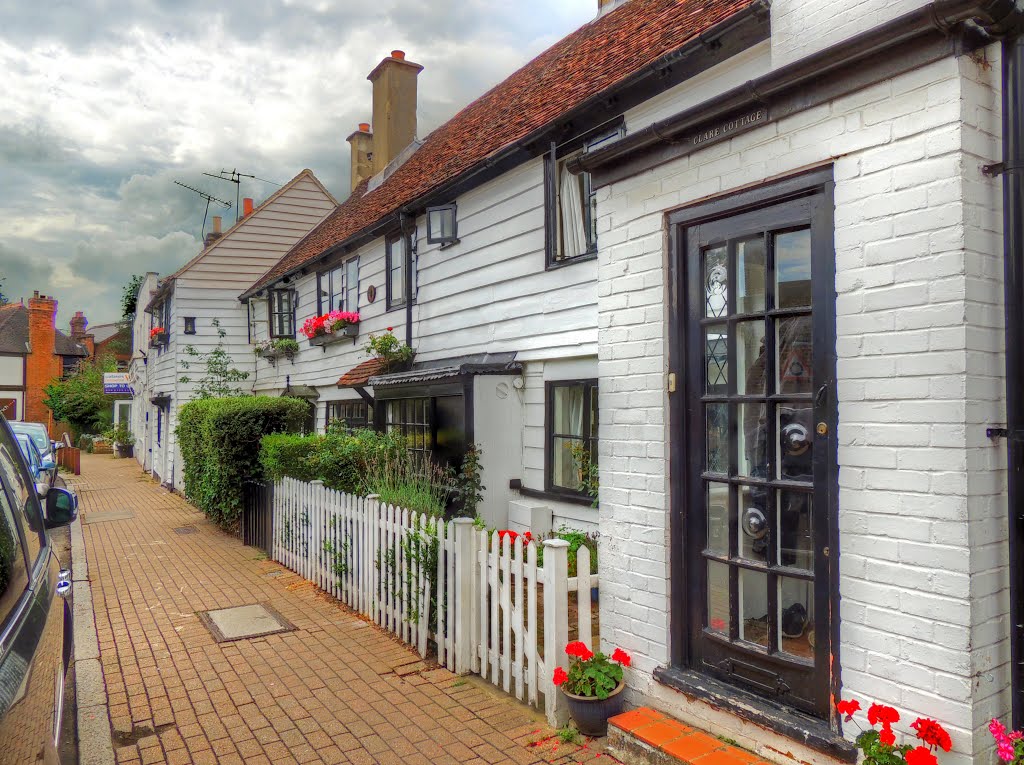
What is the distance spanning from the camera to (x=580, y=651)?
13.9 ft

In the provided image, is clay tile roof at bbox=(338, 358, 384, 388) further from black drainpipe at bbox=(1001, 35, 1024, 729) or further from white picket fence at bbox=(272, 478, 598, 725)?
black drainpipe at bbox=(1001, 35, 1024, 729)

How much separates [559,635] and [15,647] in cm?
292

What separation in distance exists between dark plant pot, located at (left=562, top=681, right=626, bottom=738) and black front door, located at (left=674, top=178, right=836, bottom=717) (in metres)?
0.56

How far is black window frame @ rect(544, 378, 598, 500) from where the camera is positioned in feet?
24.1

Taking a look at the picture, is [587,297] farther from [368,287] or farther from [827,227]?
[368,287]

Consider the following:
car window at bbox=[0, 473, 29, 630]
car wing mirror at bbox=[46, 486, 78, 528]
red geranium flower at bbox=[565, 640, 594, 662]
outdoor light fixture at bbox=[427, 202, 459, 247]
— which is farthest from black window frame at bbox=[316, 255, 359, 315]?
car window at bbox=[0, 473, 29, 630]

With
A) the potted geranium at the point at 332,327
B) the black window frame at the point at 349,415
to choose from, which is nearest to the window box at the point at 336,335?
the potted geranium at the point at 332,327

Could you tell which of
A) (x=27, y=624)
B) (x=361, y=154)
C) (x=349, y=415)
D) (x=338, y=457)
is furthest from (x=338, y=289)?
(x=27, y=624)

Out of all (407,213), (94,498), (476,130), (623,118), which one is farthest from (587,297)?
(94,498)

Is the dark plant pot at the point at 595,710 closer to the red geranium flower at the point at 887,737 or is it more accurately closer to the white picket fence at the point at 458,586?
the white picket fence at the point at 458,586

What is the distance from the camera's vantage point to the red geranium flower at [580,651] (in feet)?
13.9

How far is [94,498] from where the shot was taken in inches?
679

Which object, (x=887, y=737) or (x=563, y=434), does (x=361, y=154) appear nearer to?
(x=563, y=434)

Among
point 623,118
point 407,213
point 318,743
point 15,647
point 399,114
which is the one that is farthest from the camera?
point 399,114
